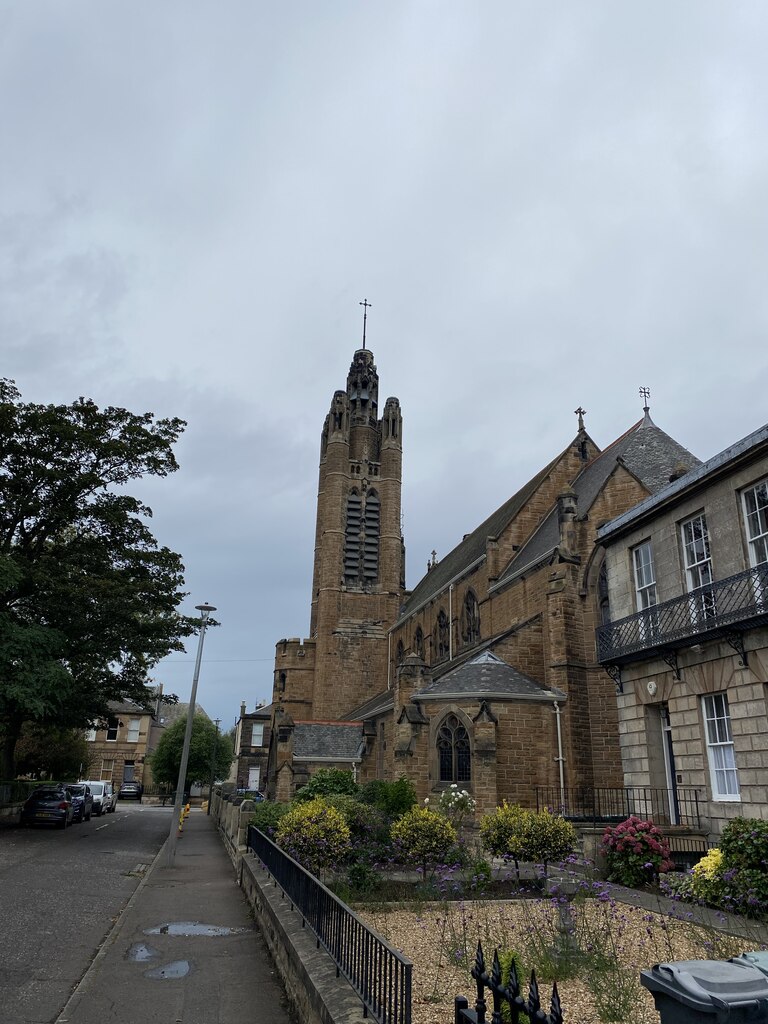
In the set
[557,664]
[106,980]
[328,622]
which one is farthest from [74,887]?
[328,622]

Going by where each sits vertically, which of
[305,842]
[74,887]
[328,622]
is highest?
[328,622]

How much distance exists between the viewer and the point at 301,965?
247 inches

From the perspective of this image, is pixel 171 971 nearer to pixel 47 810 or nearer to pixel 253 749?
pixel 47 810

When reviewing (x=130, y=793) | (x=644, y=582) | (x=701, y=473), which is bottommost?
(x=130, y=793)

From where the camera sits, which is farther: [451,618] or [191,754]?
[191,754]

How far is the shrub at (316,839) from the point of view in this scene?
11.6 metres

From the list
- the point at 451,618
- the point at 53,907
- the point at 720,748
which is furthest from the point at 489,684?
the point at 53,907

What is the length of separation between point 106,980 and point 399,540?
4195 cm

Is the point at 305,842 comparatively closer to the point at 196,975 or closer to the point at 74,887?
the point at 196,975

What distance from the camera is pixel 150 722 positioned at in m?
72.3

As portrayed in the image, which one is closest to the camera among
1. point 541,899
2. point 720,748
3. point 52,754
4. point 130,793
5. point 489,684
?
point 541,899

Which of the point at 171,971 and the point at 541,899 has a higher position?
the point at 541,899

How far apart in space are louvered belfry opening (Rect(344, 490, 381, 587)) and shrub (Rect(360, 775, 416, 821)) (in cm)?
2461

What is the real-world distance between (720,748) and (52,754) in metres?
48.0
